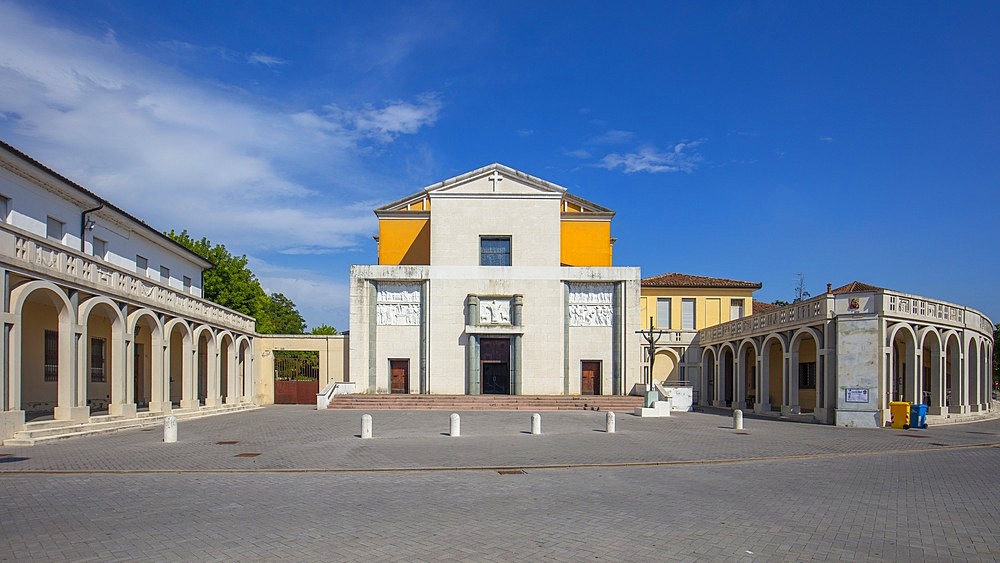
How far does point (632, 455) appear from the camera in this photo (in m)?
16.5

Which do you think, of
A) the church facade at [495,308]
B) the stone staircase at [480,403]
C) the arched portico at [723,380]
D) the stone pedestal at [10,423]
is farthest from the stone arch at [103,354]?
the arched portico at [723,380]

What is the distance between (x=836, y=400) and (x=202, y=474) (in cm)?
2309

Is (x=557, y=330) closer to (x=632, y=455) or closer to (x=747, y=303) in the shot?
(x=747, y=303)

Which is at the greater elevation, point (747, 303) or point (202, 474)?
point (747, 303)

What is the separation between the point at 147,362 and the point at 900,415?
32691mm

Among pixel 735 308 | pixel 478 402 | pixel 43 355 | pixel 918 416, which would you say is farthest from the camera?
pixel 735 308

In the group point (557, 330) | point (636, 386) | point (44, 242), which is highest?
point (44, 242)

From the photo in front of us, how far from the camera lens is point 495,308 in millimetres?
40250

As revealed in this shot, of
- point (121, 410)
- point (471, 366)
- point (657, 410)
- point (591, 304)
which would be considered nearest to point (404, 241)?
point (471, 366)

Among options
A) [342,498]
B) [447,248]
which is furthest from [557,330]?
[342,498]

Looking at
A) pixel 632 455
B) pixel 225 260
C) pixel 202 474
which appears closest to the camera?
pixel 202 474

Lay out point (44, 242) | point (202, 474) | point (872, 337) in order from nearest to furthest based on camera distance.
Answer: point (202, 474) < point (44, 242) < point (872, 337)

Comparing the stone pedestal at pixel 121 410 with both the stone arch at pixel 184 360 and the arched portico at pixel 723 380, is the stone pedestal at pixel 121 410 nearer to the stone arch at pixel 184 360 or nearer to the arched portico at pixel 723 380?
the stone arch at pixel 184 360

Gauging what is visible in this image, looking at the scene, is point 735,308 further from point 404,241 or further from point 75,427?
point 75,427
